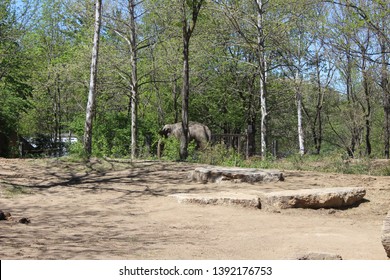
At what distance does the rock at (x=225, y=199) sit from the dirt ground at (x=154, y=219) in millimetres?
150

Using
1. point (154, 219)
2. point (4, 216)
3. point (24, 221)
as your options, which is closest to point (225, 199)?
point (154, 219)

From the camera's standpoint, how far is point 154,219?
8898 mm

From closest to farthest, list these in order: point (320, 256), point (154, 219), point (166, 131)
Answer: point (320, 256) → point (154, 219) → point (166, 131)

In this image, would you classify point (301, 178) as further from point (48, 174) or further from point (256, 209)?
point (48, 174)

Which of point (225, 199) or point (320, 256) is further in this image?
point (225, 199)

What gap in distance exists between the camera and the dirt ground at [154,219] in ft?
20.2

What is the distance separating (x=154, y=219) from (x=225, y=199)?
1681 mm

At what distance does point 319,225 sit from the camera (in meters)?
8.51

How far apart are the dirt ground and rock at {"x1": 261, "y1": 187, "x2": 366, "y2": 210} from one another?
7.2 inches

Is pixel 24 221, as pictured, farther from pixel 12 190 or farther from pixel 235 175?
Answer: pixel 235 175

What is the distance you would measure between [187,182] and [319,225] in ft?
16.5

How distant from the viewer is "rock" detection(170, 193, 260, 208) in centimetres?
977

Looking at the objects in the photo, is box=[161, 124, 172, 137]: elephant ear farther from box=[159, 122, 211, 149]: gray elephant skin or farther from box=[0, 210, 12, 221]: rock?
box=[0, 210, 12, 221]: rock

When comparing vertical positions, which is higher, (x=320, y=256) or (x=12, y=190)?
(x=12, y=190)
